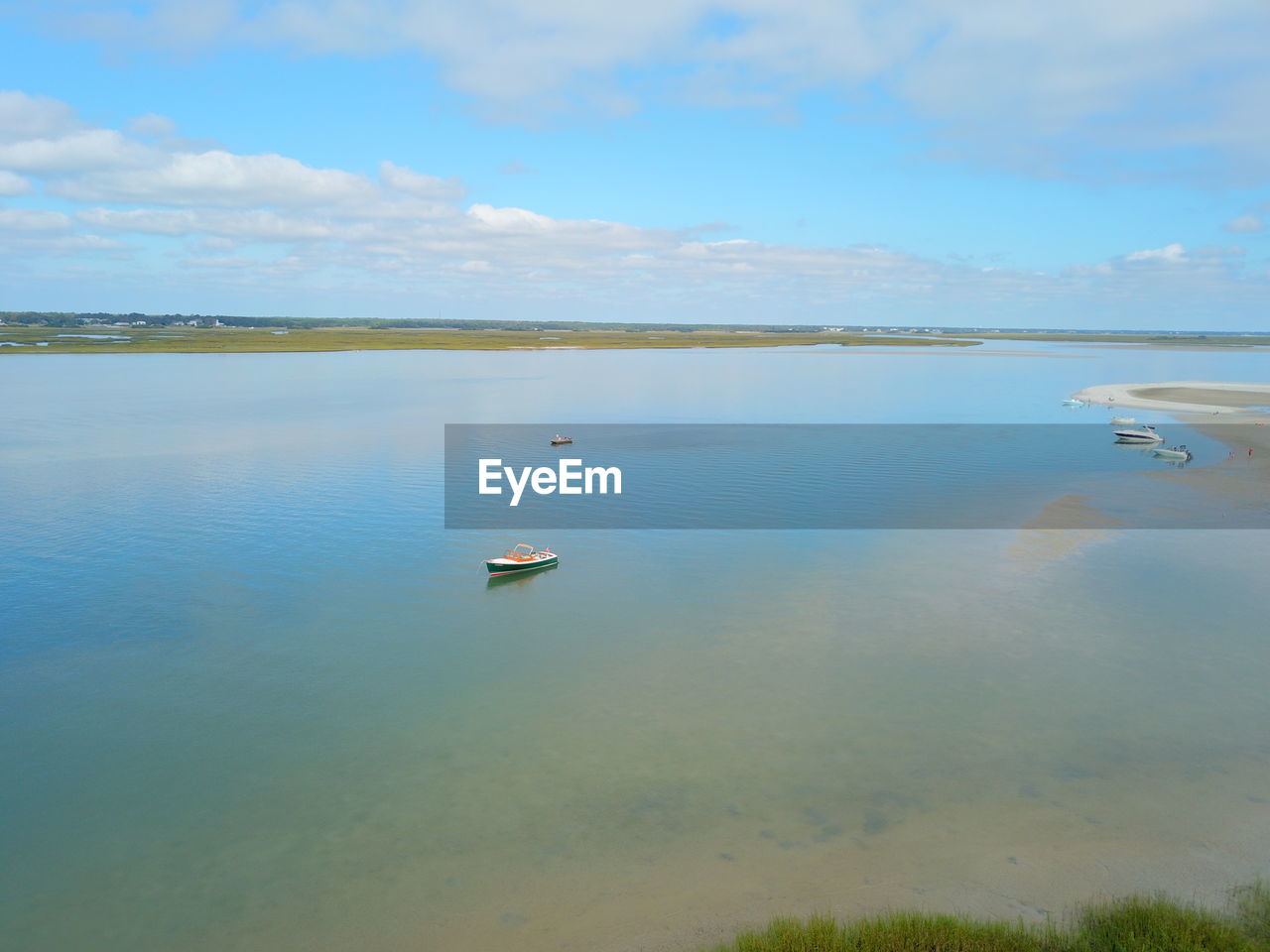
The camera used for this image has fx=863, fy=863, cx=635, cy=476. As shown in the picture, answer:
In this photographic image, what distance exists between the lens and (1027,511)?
45.8m

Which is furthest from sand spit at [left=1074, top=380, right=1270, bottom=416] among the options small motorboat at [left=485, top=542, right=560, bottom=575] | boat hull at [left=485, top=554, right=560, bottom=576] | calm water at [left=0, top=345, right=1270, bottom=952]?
boat hull at [left=485, top=554, right=560, bottom=576]

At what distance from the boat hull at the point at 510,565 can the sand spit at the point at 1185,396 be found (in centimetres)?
8023

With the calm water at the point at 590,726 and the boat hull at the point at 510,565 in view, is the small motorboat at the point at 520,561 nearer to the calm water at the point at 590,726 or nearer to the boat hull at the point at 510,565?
the boat hull at the point at 510,565

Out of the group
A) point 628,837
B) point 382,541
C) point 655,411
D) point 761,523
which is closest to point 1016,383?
point 655,411

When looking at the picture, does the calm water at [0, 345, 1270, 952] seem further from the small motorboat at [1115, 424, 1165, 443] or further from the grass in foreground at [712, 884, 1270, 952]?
the small motorboat at [1115, 424, 1165, 443]

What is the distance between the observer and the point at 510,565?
114ft

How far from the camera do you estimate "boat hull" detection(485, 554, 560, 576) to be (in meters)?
34.5

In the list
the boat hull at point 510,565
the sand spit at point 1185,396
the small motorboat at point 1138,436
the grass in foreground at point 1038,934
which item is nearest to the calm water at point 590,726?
the boat hull at point 510,565

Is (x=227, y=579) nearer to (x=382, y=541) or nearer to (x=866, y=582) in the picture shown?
(x=382, y=541)

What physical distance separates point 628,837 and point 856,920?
478 centimetres

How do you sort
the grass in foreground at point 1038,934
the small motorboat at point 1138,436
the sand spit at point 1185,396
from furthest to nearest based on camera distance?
the sand spit at point 1185,396
the small motorboat at point 1138,436
the grass in foreground at point 1038,934

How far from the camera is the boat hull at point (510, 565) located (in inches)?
1357

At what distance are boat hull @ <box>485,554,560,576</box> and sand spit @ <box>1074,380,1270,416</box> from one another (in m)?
80.2

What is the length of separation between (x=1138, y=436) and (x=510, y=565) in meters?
54.4
